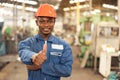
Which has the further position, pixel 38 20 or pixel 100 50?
pixel 100 50

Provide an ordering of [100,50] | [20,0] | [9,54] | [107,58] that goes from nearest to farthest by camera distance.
Result: [20,0]
[107,58]
[100,50]
[9,54]

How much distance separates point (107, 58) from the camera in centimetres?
394

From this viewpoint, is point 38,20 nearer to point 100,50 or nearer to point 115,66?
point 115,66

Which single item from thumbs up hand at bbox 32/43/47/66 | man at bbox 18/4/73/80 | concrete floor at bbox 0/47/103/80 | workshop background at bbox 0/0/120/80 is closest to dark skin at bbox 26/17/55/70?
man at bbox 18/4/73/80

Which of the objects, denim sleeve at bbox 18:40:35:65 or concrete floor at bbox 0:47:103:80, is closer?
denim sleeve at bbox 18:40:35:65

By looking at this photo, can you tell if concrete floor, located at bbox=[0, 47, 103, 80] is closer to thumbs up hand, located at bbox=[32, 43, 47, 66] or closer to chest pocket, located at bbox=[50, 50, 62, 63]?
chest pocket, located at bbox=[50, 50, 62, 63]

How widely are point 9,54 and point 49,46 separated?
4.82 meters

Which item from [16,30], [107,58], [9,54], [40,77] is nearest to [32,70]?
[40,77]

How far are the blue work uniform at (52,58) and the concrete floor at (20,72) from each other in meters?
2.33

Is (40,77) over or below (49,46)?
below

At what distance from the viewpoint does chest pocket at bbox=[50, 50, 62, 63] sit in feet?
3.98

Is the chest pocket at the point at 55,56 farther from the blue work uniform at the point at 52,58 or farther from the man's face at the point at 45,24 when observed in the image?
the man's face at the point at 45,24

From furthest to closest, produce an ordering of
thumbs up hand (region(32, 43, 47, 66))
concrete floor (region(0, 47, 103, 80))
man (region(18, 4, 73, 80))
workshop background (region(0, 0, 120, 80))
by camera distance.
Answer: concrete floor (region(0, 47, 103, 80)) < workshop background (region(0, 0, 120, 80)) < man (region(18, 4, 73, 80)) < thumbs up hand (region(32, 43, 47, 66))

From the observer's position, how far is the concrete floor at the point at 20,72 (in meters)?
3.84
